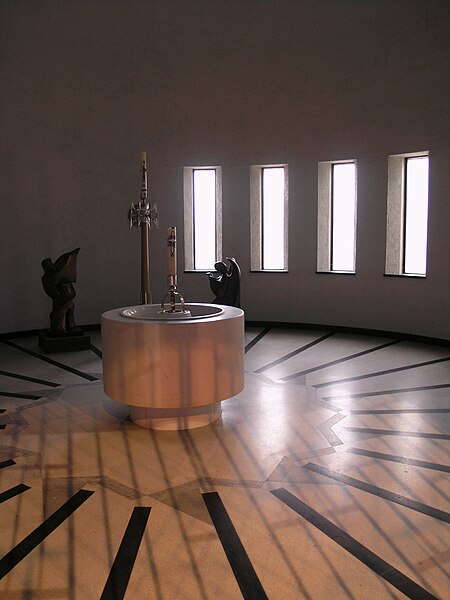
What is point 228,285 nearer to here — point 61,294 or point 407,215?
point 61,294

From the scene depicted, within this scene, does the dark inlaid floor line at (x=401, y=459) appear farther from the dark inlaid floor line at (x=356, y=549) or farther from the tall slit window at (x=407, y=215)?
the tall slit window at (x=407, y=215)

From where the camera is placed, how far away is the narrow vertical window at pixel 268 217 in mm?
10164

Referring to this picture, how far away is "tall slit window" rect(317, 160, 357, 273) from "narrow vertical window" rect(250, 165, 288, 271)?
593mm

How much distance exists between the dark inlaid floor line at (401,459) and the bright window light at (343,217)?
554 centimetres

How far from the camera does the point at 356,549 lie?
3252 millimetres

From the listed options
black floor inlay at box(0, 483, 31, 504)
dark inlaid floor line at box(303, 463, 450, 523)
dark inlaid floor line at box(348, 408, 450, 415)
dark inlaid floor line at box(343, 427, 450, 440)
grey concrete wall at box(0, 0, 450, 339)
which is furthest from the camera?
grey concrete wall at box(0, 0, 450, 339)

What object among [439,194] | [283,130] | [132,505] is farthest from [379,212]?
[132,505]

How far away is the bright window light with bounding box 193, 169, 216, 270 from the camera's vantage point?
10453 millimetres

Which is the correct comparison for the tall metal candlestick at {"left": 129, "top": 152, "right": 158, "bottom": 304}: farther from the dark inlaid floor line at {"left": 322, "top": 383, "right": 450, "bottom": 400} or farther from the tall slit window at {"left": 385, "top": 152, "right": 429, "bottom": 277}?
the tall slit window at {"left": 385, "top": 152, "right": 429, "bottom": 277}

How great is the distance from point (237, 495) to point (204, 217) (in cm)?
711

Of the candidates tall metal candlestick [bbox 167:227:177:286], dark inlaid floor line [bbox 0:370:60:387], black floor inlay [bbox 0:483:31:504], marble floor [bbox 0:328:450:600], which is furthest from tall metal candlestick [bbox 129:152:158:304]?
black floor inlay [bbox 0:483:31:504]

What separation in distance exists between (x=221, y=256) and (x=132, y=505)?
6894 millimetres

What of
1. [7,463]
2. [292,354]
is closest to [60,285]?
[292,354]

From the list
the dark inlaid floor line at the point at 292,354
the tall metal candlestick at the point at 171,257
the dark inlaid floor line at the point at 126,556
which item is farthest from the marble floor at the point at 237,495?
the tall metal candlestick at the point at 171,257
